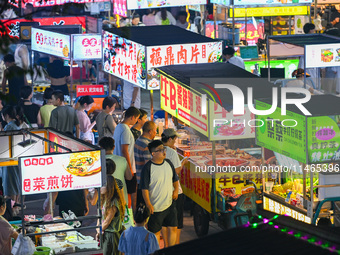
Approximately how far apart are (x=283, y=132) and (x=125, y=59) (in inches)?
222

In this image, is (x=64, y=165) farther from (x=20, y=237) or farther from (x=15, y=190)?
(x=15, y=190)

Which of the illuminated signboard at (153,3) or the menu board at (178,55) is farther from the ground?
the illuminated signboard at (153,3)

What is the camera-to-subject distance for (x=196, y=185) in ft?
35.6

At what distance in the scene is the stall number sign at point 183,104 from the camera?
33.5ft

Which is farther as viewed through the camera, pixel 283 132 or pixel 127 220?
pixel 127 220

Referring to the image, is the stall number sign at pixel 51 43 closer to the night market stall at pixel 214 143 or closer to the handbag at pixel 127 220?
the night market stall at pixel 214 143

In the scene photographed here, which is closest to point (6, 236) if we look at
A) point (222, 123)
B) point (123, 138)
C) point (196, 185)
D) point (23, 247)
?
point (23, 247)

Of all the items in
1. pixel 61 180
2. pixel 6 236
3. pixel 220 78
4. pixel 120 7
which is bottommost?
pixel 6 236

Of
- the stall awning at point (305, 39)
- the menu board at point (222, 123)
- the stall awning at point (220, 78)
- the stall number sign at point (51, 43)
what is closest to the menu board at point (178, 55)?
the stall awning at point (220, 78)

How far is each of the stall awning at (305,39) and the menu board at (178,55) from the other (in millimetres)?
1922

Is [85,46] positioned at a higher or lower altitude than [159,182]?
higher

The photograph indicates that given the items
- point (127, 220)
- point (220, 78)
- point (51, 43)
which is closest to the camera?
point (127, 220)

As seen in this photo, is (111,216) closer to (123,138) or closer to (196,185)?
(123,138)

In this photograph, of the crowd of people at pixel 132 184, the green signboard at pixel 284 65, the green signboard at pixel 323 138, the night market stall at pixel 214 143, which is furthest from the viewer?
the green signboard at pixel 284 65
